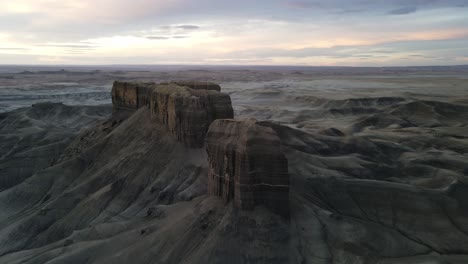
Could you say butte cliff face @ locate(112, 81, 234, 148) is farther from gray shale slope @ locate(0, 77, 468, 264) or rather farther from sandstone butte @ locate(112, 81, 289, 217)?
sandstone butte @ locate(112, 81, 289, 217)

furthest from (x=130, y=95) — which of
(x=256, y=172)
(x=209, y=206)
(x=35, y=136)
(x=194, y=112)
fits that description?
(x=256, y=172)

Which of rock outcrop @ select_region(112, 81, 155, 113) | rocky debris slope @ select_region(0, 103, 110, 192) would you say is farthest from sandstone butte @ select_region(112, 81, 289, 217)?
rocky debris slope @ select_region(0, 103, 110, 192)

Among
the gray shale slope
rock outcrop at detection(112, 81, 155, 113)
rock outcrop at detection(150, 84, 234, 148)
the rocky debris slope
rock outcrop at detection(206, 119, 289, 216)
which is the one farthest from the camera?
the rocky debris slope

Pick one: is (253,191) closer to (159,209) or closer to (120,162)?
(159,209)

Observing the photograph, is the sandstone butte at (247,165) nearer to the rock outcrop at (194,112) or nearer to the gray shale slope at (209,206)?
the gray shale slope at (209,206)

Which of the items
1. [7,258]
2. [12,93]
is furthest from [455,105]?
[12,93]

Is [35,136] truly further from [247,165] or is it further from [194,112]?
[247,165]
